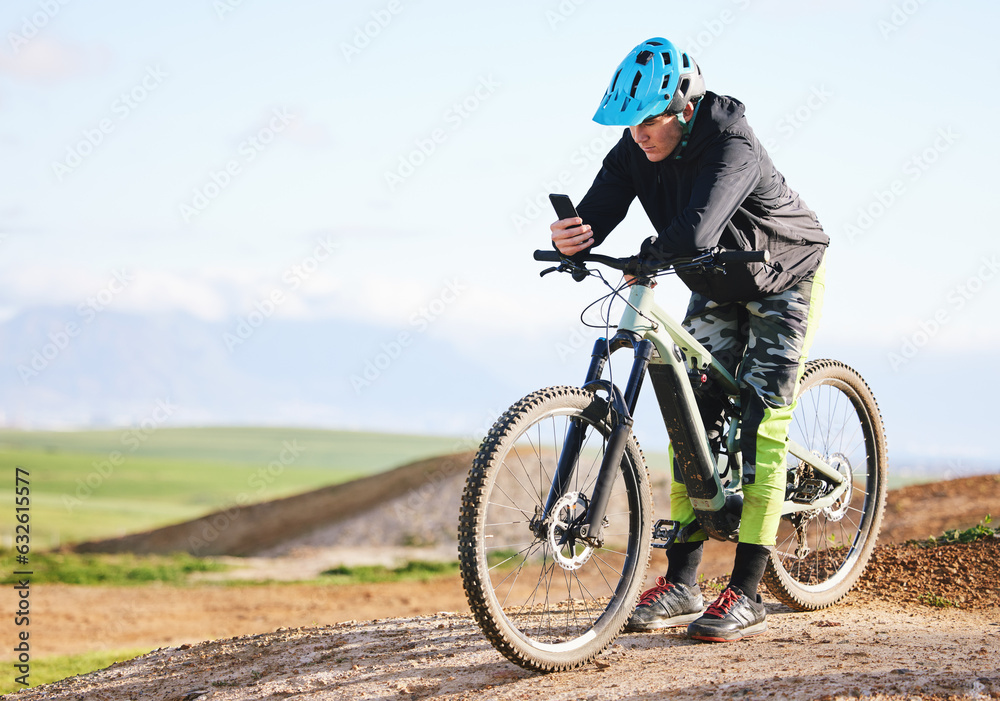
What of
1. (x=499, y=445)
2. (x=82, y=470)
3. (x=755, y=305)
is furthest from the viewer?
(x=82, y=470)

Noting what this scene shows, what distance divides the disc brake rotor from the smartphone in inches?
44.0

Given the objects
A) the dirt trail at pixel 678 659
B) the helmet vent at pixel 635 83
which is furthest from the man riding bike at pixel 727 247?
the dirt trail at pixel 678 659

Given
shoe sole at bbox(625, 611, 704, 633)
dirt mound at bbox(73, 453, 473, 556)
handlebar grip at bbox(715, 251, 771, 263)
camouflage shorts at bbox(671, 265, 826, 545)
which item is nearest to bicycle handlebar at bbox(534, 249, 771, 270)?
handlebar grip at bbox(715, 251, 771, 263)

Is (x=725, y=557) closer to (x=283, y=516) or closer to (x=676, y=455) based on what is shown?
(x=676, y=455)

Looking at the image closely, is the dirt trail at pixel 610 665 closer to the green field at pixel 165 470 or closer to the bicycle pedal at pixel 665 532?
the bicycle pedal at pixel 665 532

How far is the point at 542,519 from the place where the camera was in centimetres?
363

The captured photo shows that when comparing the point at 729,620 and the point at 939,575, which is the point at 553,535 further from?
the point at 939,575

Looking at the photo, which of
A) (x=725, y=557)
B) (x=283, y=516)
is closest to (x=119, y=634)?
(x=725, y=557)

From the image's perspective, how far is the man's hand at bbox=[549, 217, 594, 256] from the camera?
3.80 metres

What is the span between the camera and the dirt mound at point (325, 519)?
19.0 m

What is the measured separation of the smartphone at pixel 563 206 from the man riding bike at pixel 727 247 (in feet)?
0.12

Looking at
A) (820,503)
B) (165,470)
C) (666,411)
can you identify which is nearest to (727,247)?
(666,411)

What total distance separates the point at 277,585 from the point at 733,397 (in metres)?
10.7

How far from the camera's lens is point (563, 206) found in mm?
3789
